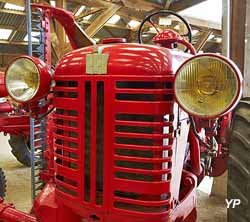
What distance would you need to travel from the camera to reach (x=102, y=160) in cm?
141

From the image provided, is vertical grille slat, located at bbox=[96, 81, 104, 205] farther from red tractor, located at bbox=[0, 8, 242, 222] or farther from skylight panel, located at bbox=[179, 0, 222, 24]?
skylight panel, located at bbox=[179, 0, 222, 24]

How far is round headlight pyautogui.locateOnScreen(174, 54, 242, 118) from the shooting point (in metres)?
1.20

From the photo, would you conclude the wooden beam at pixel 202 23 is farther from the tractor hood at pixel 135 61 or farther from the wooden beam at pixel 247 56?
the tractor hood at pixel 135 61

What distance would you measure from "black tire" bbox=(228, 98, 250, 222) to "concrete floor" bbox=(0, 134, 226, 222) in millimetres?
1470

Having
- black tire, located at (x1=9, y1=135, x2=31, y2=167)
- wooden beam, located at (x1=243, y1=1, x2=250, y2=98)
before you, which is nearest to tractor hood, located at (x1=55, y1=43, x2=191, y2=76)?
wooden beam, located at (x1=243, y1=1, x2=250, y2=98)

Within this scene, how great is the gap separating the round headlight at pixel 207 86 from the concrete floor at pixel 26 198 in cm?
197

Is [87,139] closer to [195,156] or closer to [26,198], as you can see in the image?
[195,156]

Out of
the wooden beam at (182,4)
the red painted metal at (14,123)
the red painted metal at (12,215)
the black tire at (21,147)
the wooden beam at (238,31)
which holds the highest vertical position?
the wooden beam at (182,4)

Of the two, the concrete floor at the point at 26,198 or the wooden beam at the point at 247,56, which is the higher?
the wooden beam at the point at 247,56

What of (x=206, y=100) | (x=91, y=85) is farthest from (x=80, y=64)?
(x=206, y=100)

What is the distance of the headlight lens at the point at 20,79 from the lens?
1.60 m

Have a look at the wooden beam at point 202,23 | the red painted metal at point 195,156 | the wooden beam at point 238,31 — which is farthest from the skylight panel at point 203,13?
the red painted metal at point 195,156

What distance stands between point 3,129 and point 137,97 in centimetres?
239

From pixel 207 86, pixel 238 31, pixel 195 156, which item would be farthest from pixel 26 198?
pixel 207 86
